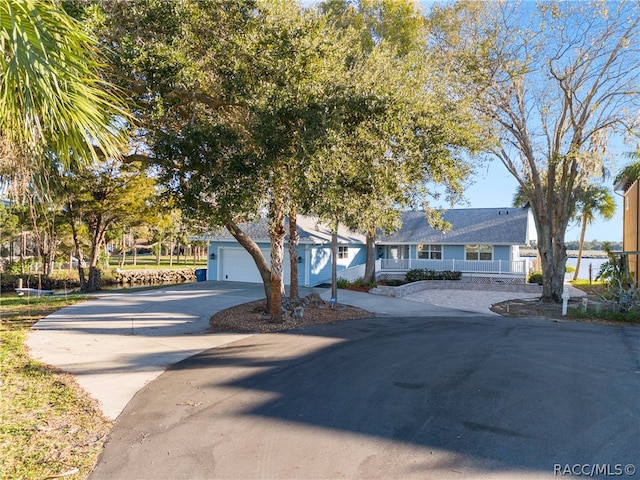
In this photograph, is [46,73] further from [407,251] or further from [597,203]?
[597,203]

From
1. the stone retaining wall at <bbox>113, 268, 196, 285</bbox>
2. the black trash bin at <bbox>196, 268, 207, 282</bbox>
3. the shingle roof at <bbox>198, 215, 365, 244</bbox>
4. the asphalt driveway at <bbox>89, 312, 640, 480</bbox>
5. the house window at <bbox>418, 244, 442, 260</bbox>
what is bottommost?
the asphalt driveway at <bbox>89, 312, 640, 480</bbox>

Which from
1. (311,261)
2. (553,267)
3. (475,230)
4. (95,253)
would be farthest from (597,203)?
(95,253)

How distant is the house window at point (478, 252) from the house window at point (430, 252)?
1.58 metres

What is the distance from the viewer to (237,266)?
2450 cm

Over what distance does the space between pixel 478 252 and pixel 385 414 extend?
22.3 meters

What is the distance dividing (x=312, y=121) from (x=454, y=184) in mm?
4224

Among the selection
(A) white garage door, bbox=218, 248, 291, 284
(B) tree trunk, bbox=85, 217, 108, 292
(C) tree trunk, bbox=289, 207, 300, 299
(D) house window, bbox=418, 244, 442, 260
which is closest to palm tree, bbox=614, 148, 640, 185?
(D) house window, bbox=418, 244, 442, 260

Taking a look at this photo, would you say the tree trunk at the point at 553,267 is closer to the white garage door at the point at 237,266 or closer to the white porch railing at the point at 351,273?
the white porch railing at the point at 351,273

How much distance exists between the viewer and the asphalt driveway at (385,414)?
4070 millimetres

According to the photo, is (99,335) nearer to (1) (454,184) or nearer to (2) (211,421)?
(2) (211,421)

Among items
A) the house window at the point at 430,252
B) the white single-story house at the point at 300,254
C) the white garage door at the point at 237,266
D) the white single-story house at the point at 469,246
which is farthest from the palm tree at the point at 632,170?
the white garage door at the point at 237,266

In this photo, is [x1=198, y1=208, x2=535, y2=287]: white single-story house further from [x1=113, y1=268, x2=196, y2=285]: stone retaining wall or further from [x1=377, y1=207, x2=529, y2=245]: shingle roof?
[x1=113, y1=268, x2=196, y2=285]: stone retaining wall

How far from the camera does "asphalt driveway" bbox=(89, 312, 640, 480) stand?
160 inches

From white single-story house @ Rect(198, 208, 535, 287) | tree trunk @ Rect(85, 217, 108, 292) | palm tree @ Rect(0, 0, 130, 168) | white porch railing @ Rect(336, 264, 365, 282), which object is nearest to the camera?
palm tree @ Rect(0, 0, 130, 168)
